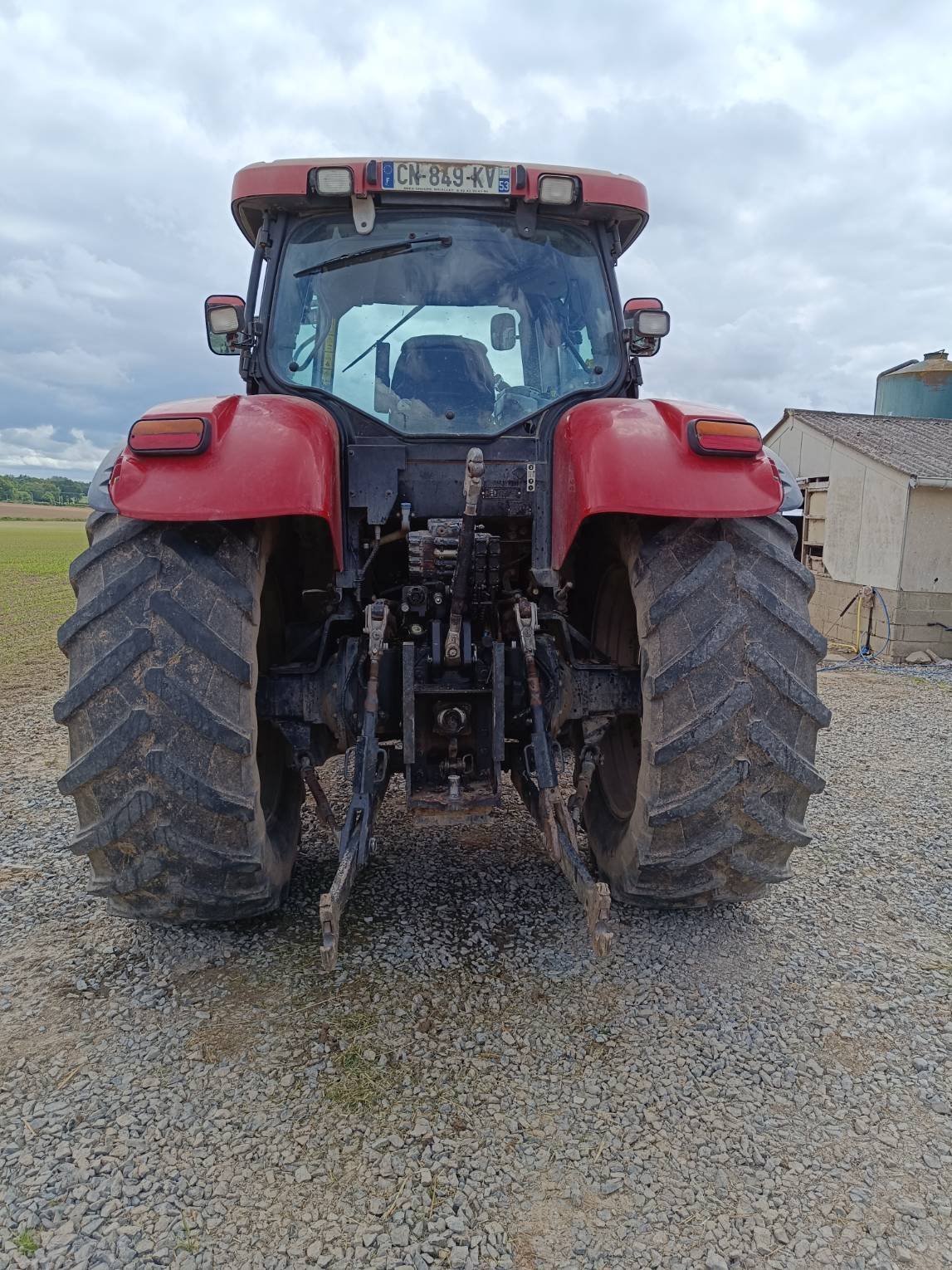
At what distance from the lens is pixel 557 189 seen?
2969 mm

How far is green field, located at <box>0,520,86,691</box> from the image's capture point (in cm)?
793

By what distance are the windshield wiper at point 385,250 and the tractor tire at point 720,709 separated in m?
1.27

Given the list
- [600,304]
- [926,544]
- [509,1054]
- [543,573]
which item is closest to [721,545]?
[543,573]

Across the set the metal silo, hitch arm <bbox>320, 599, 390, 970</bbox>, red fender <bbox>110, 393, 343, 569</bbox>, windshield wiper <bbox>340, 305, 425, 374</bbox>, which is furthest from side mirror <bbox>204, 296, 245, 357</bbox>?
the metal silo

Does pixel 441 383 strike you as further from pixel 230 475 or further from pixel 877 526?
pixel 877 526

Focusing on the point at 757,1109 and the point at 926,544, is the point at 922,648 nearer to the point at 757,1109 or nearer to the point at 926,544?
the point at 926,544

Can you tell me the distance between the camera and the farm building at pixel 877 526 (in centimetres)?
905

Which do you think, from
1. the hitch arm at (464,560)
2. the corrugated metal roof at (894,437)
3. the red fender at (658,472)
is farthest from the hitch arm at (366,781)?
the corrugated metal roof at (894,437)

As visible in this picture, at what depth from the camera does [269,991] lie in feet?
8.27

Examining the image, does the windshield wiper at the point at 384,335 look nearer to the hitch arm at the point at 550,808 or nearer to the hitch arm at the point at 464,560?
the hitch arm at the point at 464,560

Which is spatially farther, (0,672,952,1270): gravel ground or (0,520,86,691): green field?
(0,520,86,691): green field

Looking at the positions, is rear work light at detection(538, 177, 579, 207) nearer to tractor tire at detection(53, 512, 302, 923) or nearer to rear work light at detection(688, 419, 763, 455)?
rear work light at detection(688, 419, 763, 455)

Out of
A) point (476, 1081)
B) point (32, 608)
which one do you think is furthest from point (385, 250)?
point (32, 608)

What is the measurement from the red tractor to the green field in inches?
213
